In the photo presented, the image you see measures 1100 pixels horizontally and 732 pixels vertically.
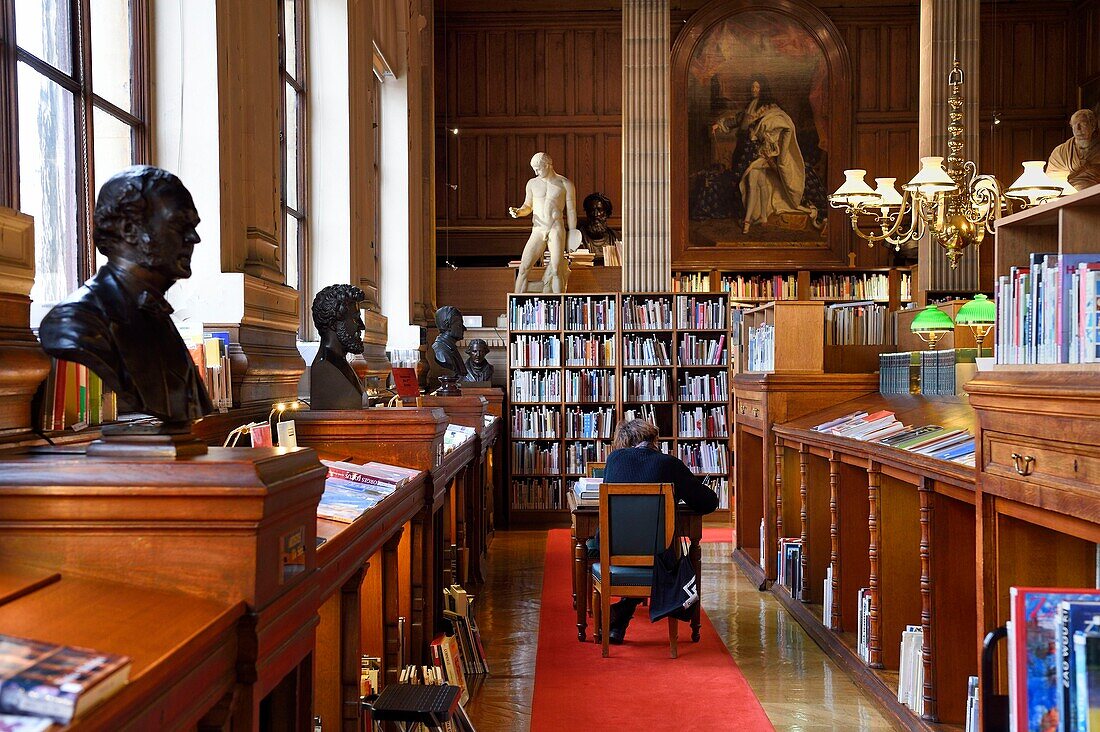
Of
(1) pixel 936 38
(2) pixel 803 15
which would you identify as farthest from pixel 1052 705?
(2) pixel 803 15

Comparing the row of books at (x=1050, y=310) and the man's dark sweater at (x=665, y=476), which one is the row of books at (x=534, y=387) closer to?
the man's dark sweater at (x=665, y=476)

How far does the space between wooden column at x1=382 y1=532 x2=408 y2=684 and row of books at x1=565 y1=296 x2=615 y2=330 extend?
7037 mm

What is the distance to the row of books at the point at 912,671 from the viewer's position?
4.28 metres

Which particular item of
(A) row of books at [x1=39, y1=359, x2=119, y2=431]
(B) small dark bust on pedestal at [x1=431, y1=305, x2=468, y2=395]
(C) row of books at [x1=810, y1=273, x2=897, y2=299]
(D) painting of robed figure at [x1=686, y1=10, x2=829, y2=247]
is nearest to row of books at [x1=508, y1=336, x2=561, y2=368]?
(B) small dark bust on pedestal at [x1=431, y1=305, x2=468, y2=395]

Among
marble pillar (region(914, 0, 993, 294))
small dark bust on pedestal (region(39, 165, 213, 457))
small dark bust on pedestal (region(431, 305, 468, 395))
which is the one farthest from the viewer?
marble pillar (region(914, 0, 993, 294))

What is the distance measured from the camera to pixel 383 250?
984 cm

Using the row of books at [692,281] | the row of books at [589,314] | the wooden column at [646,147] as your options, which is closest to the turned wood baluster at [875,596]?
the row of books at [589,314]

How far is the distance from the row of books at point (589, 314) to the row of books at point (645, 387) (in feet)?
1.91

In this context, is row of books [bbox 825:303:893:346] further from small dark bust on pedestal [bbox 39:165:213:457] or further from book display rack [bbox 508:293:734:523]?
small dark bust on pedestal [bbox 39:165:213:457]

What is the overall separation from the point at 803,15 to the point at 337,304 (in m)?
12.7

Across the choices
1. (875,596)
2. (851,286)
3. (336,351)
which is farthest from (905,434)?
(851,286)

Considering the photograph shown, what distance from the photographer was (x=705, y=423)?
10664 mm

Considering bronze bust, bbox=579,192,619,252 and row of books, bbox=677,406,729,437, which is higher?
bronze bust, bbox=579,192,619,252

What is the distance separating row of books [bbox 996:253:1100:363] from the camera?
2799 mm
